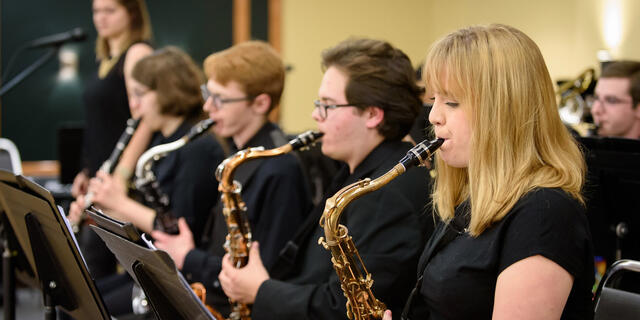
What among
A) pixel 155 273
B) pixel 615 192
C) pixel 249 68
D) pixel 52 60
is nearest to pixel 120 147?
pixel 249 68

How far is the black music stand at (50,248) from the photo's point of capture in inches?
74.9

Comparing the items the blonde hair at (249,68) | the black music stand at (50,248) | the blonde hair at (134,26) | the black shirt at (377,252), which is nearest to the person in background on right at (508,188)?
the black shirt at (377,252)

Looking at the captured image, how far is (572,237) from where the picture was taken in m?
1.49

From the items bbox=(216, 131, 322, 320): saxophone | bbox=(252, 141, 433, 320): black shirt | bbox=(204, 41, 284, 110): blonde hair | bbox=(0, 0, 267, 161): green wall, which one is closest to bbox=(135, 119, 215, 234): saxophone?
bbox=(204, 41, 284, 110): blonde hair

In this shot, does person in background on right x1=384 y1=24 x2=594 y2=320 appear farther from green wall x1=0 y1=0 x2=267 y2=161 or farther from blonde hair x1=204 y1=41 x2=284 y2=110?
green wall x1=0 y1=0 x2=267 y2=161

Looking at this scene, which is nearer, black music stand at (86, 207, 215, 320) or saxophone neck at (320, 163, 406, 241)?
black music stand at (86, 207, 215, 320)

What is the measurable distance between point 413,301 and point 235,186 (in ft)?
3.37

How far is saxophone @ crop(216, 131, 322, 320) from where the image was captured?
2.52m

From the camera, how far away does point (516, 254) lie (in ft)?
4.91

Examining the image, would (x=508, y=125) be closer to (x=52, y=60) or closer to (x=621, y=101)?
(x=621, y=101)

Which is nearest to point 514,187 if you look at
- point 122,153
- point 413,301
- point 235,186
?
point 413,301

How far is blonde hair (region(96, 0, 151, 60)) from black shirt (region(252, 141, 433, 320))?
7.25 ft

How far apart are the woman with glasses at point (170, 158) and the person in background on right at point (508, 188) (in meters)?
1.58

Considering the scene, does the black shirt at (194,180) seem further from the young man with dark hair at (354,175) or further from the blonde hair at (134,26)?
the blonde hair at (134,26)
